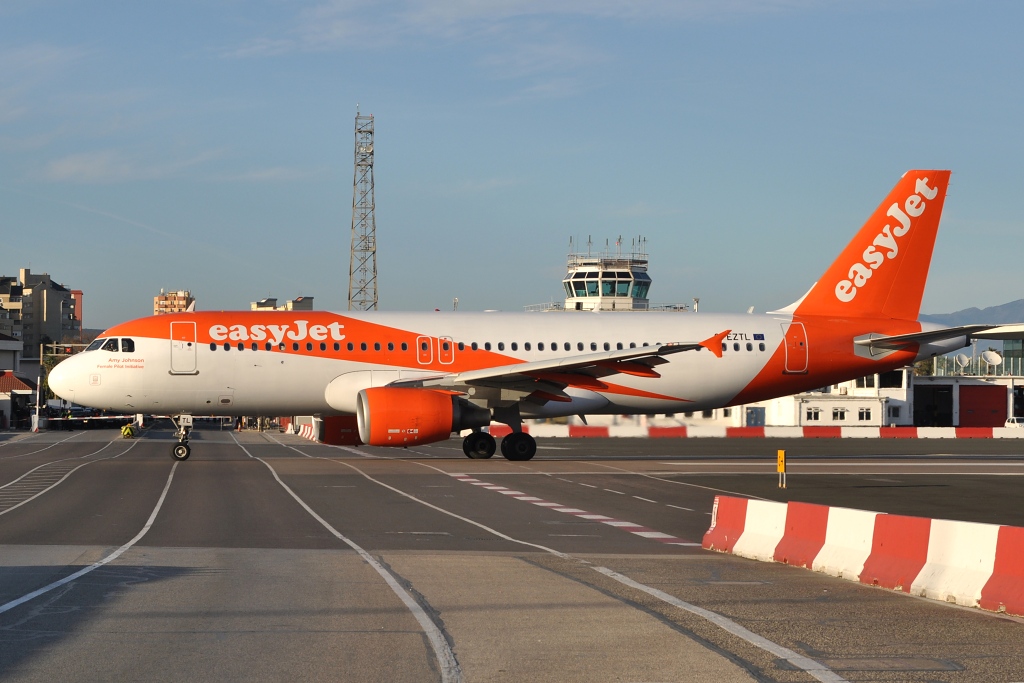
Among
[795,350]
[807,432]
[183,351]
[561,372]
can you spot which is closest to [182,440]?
[183,351]

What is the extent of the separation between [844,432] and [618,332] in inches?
1080

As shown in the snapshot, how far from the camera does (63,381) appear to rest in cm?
3241

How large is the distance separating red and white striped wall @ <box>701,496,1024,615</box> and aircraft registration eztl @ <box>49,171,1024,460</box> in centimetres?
1530

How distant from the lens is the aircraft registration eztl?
31.3 m

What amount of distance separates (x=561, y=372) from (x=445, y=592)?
20077 mm

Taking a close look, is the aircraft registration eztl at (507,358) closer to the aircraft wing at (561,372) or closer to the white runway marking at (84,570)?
the aircraft wing at (561,372)

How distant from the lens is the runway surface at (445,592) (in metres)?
7.73

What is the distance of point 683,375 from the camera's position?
112 feet

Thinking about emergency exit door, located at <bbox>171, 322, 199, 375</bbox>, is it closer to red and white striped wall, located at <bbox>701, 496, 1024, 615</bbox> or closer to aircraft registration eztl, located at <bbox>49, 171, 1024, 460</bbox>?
aircraft registration eztl, located at <bbox>49, 171, 1024, 460</bbox>

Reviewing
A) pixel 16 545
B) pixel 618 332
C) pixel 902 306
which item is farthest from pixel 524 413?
pixel 16 545

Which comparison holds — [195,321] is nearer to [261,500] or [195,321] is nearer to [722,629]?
[261,500]

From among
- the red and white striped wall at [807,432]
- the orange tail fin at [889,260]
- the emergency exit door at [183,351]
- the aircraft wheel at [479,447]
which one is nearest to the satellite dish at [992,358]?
the red and white striped wall at [807,432]

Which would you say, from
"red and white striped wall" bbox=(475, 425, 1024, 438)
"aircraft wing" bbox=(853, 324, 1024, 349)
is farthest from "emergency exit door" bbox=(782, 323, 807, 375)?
"red and white striped wall" bbox=(475, 425, 1024, 438)

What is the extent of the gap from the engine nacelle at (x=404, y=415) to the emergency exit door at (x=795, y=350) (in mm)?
10434
